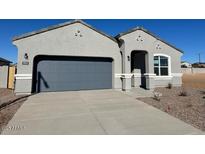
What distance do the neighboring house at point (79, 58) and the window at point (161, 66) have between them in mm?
1359

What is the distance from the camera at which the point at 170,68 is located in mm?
13781

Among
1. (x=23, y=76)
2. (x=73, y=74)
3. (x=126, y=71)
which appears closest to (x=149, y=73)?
(x=126, y=71)

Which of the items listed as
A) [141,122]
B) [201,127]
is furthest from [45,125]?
[201,127]

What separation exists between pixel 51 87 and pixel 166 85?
1008 cm

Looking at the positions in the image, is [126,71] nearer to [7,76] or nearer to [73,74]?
[73,74]

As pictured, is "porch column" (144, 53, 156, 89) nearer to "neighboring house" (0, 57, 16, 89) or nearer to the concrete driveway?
the concrete driveway

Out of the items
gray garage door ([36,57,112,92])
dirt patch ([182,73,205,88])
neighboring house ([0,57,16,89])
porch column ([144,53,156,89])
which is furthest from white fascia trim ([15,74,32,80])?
dirt patch ([182,73,205,88])

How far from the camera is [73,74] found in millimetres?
11219

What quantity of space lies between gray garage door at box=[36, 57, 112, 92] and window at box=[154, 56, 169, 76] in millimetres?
4439

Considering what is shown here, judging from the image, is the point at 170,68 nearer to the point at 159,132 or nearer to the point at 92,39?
the point at 92,39

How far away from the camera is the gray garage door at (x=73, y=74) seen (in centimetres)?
1068

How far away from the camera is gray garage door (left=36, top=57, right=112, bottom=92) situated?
10.7 meters

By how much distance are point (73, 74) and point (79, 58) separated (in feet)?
4.42
